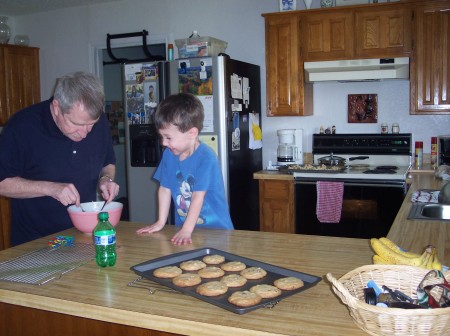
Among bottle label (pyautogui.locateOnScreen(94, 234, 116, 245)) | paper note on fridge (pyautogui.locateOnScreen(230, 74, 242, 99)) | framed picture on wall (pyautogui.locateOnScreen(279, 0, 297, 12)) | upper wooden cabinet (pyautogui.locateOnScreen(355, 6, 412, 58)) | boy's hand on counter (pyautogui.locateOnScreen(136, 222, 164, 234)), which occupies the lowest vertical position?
boy's hand on counter (pyautogui.locateOnScreen(136, 222, 164, 234))

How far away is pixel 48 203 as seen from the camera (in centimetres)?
203

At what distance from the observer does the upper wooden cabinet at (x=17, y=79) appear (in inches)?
188

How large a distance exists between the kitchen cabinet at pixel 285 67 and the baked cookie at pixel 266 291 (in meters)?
2.87

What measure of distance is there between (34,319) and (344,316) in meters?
0.96

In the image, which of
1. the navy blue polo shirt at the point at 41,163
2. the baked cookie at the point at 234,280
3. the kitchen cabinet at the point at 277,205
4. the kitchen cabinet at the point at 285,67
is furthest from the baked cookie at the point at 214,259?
the kitchen cabinet at the point at 285,67

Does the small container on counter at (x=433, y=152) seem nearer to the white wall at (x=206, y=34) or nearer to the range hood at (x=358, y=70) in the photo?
the white wall at (x=206, y=34)

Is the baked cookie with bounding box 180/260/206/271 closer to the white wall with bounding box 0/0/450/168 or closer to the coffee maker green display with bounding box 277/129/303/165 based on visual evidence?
the coffee maker green display with bounding box 277/129/303/165

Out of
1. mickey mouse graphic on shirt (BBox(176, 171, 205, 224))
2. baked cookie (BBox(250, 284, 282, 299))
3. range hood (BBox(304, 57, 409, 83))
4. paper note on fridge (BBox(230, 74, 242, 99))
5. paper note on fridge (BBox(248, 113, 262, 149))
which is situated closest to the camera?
baked cookie (BBox(250, 284, 282, 299))

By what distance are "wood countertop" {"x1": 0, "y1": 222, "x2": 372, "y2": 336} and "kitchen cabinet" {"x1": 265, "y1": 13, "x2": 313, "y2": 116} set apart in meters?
2.31

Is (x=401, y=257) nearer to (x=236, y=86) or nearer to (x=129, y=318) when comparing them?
(x=129, y=318)

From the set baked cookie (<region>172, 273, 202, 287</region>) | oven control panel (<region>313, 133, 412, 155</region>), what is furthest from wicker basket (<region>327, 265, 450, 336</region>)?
oven control panel (<region>313, 133, 412, 155</region>)

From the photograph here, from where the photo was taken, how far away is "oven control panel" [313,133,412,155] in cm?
396

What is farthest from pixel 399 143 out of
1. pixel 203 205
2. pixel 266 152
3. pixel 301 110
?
pixel 203 205

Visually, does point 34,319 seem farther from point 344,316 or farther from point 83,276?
point 344,316
